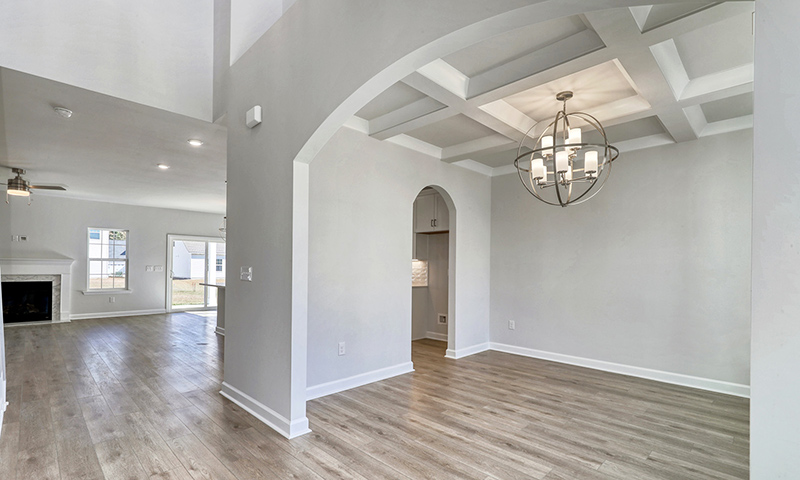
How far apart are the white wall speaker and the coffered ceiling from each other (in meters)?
0.99

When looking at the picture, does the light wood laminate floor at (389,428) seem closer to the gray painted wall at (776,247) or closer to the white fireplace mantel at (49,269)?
the gray painted wall at (776,247)

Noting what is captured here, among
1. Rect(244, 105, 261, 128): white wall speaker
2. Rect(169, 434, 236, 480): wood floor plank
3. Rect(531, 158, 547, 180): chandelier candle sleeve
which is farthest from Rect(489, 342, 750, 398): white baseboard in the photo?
Rect(244, 105, 261, 128): white wall speaker

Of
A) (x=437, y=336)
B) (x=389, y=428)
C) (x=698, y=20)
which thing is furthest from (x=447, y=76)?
(x=437, y=336)

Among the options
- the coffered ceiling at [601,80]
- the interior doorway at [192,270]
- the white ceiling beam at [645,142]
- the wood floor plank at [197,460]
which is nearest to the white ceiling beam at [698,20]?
the coffered ceiling at [601,80]

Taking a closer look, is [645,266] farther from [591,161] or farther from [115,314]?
[115,314]

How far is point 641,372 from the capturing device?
4148 millimetres

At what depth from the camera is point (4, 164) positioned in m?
5.36

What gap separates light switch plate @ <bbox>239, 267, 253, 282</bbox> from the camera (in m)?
3.06

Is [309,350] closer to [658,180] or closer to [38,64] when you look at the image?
[38,64]

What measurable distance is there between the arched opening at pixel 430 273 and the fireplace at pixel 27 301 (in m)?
7.15

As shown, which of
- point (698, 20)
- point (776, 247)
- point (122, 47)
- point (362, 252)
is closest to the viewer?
point (776, 247)

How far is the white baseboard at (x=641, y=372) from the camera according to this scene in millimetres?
3648

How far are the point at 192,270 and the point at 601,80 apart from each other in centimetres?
959

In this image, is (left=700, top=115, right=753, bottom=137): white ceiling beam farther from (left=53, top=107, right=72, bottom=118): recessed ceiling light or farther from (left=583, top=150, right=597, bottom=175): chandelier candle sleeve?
(left=53, top=107, right=72, bottom=118): recessed ceiling light
